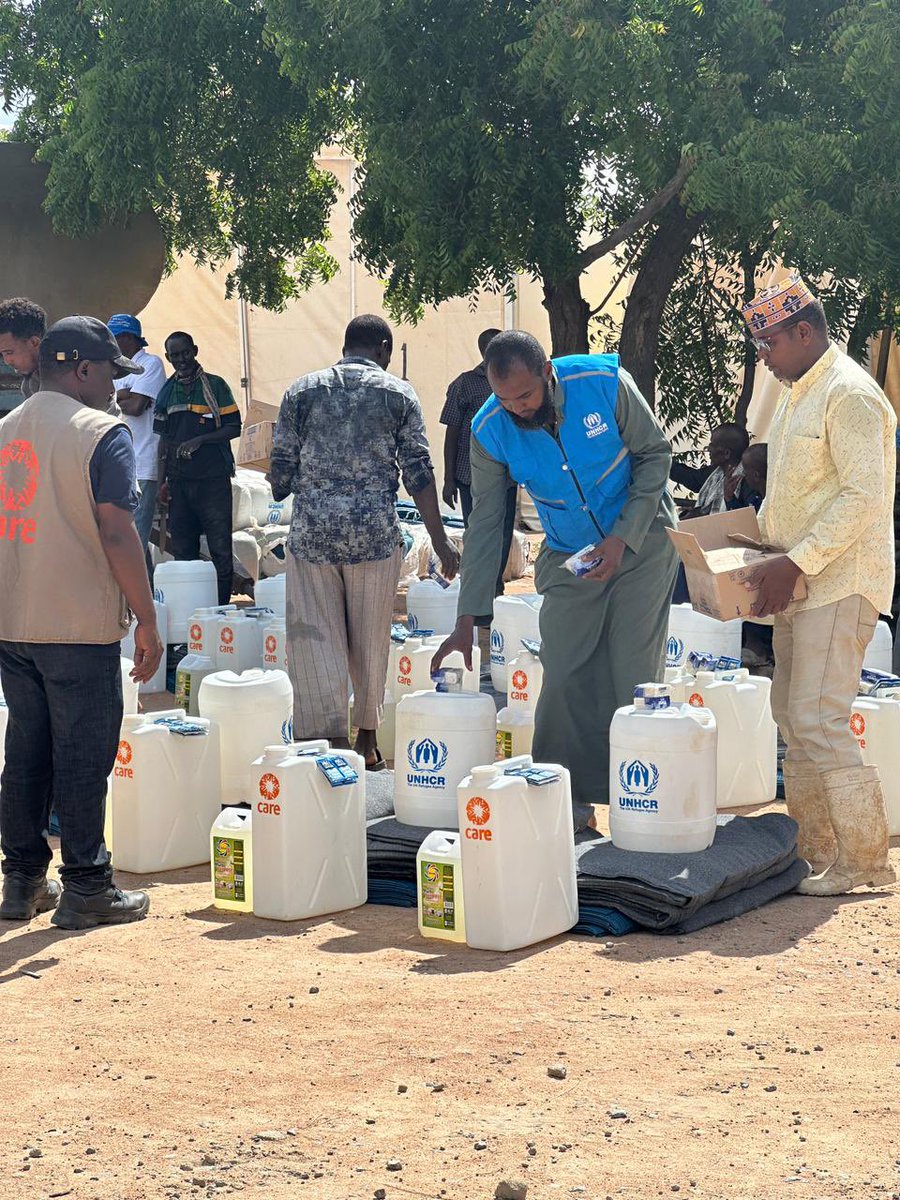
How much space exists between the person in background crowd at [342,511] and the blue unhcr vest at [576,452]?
90 cm

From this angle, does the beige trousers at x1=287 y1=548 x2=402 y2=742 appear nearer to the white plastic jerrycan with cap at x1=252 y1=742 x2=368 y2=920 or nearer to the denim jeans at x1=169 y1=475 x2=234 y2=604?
the white plastic jerrycan with cap at x1=252 y1=742 x2=368 y2=920

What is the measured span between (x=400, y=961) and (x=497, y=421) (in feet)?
5.96

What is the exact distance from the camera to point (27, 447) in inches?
178

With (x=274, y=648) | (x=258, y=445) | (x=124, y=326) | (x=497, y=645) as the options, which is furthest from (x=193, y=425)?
(x=497, y=645)

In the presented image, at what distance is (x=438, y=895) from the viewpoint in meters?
4.51

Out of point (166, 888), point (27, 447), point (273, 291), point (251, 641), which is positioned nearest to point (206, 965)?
point (166, 888)

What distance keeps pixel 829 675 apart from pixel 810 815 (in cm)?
59

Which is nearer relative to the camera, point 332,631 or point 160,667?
point 332,631

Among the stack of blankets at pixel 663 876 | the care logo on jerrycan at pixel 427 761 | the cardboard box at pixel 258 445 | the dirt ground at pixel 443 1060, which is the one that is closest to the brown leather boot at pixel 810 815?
the stack of blankets at pixel 663 876

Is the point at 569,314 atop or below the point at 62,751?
atop

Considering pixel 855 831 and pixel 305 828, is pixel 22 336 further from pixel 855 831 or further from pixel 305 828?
pixel 855 831

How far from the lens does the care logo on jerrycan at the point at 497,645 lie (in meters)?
7.52

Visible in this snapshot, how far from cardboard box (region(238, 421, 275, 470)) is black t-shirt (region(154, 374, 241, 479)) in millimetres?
1160

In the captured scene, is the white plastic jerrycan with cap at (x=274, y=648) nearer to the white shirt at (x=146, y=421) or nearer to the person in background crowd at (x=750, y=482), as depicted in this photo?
the white shirt at (x=146, y=421)
